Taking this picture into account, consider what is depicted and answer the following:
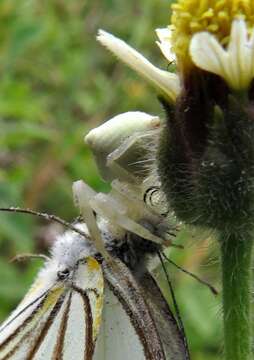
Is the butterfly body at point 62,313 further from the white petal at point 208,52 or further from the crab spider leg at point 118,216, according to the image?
the white petal at point 208,52

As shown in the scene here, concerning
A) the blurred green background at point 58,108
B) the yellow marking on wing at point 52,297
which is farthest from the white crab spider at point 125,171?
the blurred green background at point 58,108

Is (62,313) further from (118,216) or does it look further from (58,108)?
(58,108)

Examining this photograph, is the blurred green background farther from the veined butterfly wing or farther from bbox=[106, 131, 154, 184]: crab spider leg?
bbox=[106, 131, 154, 184]: crab spider leg

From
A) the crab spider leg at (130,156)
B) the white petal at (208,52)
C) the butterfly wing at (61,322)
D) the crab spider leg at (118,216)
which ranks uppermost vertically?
the crab spider leg at (130,156)

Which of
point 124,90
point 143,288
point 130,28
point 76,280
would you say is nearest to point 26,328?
point 76,280

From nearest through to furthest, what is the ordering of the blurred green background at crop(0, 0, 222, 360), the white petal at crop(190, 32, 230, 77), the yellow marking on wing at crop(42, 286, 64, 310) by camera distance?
1. the white petal at crop(190, 32, 230, 77)
2. the yellow marking on wing at crop(42, 286, 64, 310)
3. the blurred green background at crop(0, 0, 222, 360)

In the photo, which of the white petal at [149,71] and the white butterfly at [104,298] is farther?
the white butterfly at [104,298]

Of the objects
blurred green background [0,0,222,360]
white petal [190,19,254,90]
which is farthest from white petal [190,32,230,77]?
blurred green background [0,0,222,360]

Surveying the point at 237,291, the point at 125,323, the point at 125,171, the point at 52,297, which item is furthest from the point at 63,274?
the point at 237,291
